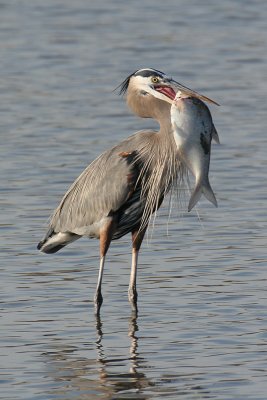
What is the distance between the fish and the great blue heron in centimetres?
53

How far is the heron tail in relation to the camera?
1061cm

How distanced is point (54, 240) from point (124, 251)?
0.90m

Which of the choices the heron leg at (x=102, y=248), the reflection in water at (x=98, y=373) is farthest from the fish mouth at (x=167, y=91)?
the reflection in water at (x=98, y=373)

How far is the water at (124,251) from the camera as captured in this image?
843 cm

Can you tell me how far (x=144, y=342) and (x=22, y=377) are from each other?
1058mm

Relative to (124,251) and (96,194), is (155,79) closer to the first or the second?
(96,194)

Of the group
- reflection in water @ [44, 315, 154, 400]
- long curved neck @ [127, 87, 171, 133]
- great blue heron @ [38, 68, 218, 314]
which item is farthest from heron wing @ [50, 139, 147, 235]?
reflection in water @ [44, 315, 154, 400]

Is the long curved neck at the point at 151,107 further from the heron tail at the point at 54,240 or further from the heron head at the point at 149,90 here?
the heron tail at the point at 54,240

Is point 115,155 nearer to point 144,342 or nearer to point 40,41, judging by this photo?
point 144,342

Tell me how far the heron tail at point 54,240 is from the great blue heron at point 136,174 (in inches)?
13.2

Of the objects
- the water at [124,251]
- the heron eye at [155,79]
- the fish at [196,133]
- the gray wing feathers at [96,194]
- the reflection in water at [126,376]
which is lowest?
the water at [124,251]

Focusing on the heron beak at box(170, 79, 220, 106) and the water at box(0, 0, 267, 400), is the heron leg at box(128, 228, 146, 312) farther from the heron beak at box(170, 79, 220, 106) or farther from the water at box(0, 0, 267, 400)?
the heron beak at box(170, 79, 220, 106)

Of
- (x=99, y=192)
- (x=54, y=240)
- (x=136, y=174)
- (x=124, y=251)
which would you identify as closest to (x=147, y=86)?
(x=136, y=174)

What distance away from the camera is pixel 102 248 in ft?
32.9
